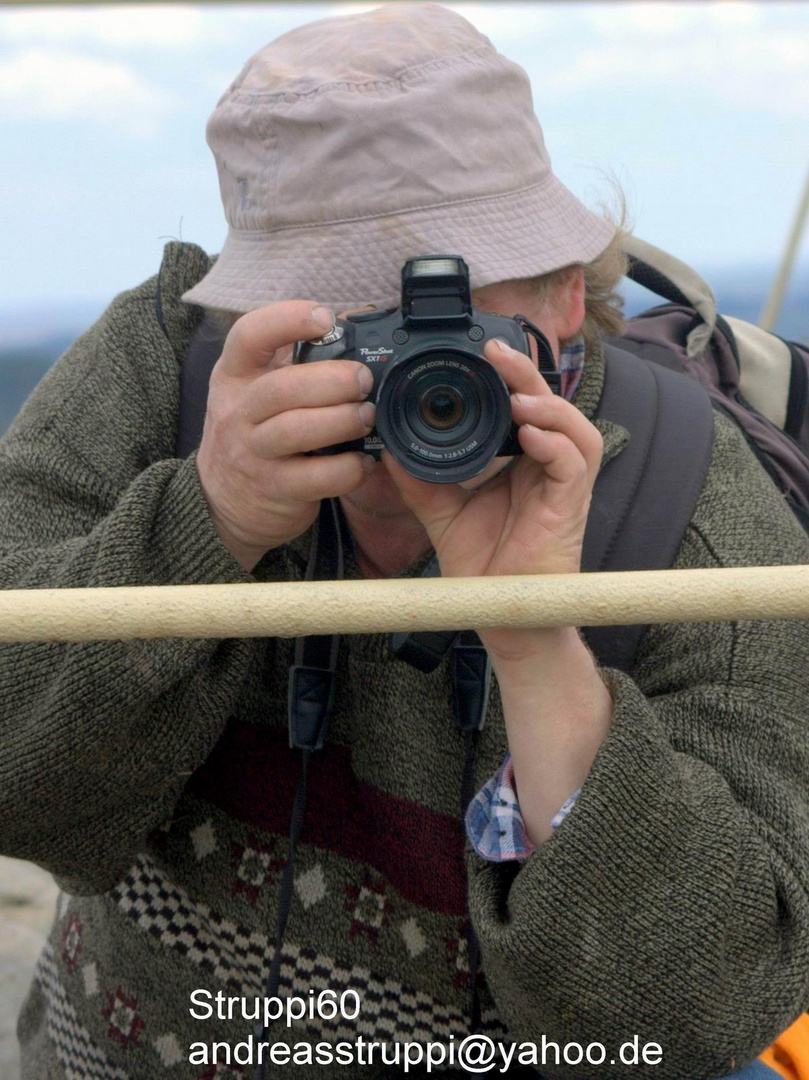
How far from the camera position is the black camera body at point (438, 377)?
897 mm

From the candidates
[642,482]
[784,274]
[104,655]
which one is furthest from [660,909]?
[784,274]

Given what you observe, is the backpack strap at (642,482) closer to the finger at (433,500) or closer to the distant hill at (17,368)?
the finger at (433,500)

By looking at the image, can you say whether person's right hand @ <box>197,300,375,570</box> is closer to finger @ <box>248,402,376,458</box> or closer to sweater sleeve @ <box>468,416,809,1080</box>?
finger @ <box>248,402,376,458</box>

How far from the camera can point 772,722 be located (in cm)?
104

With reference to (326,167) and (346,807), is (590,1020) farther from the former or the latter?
(326,167)

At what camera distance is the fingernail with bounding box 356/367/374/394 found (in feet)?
3.03

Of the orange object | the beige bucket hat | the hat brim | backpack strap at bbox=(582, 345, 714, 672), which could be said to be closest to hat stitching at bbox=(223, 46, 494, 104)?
the beige bucket hat

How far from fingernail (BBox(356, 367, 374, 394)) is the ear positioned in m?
0.28

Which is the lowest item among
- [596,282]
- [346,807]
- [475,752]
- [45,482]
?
[346,807]

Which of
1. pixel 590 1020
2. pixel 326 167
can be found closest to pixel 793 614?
pixel 590 1020

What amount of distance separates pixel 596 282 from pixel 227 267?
39 cm

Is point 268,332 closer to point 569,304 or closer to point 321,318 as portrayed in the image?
point 321,318

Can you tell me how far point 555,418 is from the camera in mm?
909

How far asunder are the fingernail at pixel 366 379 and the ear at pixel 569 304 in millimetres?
284
